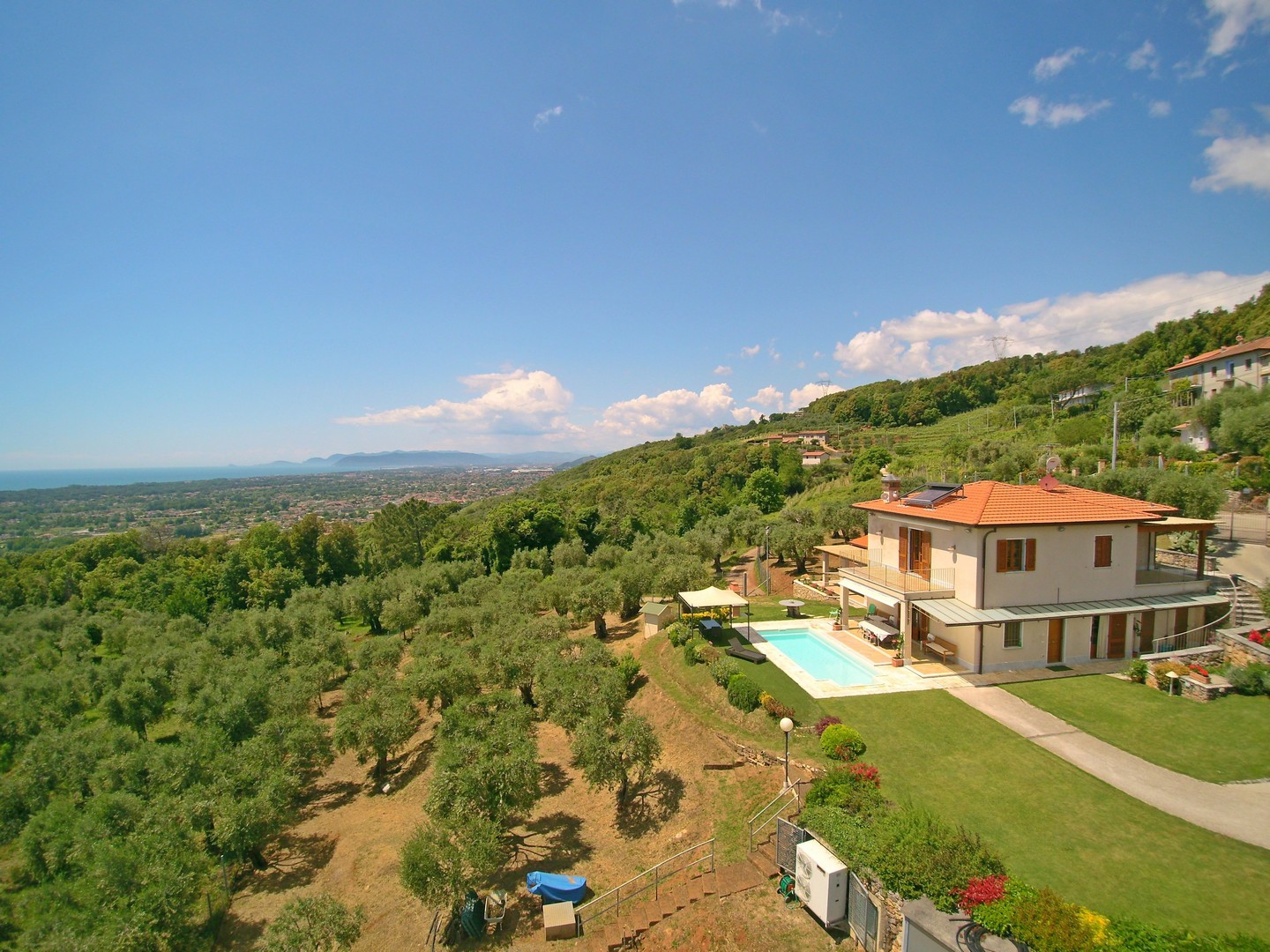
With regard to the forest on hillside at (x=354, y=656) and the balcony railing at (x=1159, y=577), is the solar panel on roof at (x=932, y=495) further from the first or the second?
the forest on hillside at (x=354, y=656)

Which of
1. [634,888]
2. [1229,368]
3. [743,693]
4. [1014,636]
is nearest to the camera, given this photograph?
[634,888]

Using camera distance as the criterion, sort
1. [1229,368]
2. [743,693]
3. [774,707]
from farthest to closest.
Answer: [1229,368]
[743,693]
[774,707]

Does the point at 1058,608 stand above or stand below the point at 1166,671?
above

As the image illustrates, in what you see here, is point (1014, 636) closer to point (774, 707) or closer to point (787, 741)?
point (774, 707)

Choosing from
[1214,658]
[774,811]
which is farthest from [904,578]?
[774,811]

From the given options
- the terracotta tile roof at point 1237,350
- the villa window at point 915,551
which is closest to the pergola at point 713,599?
the villa window at point 915,551

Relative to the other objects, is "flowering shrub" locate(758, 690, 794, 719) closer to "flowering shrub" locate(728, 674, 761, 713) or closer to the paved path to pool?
"flowering shrub" locate(728, 674, 761, 713)

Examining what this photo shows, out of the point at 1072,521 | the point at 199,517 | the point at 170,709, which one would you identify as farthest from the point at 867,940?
the point at 199,517
